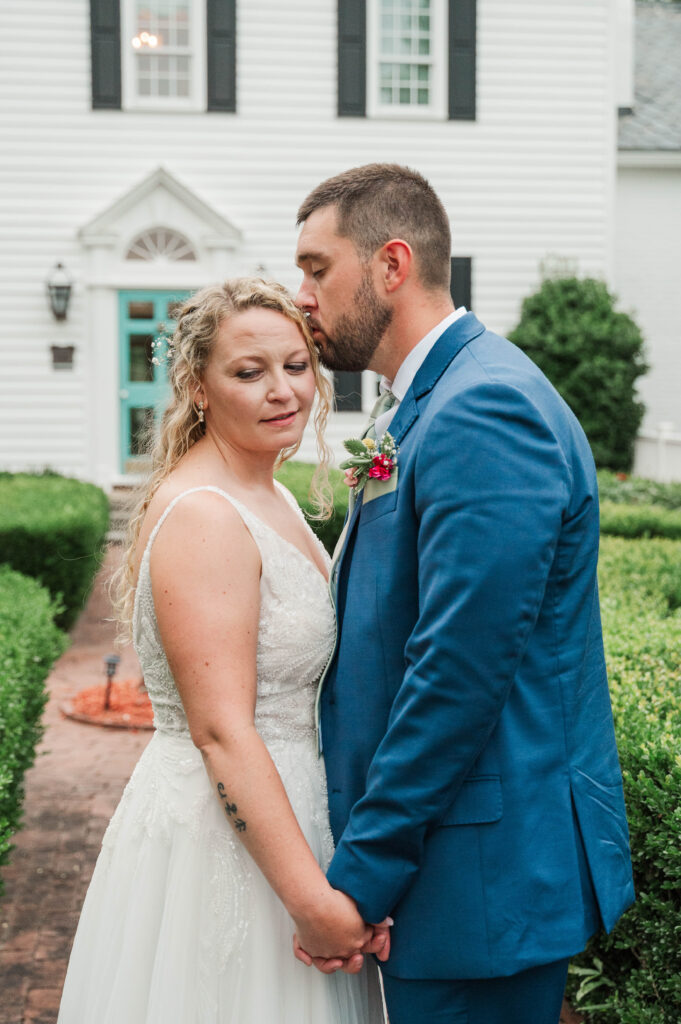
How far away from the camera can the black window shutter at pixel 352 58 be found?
16.2m

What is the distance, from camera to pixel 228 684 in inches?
89.0

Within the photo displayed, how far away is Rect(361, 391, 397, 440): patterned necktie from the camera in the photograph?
8.54 ft

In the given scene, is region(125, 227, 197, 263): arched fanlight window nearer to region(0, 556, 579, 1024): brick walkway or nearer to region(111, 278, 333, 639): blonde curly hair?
region(0, 556, 579, 1024): brick walkway

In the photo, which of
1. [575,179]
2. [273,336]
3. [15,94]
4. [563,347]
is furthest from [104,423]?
[273,336]

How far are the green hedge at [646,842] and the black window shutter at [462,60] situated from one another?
13.8 metres

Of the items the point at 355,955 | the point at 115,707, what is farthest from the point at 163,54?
the point at 355,955

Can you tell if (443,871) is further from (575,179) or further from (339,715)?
(575,179)

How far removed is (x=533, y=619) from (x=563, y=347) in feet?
48.0

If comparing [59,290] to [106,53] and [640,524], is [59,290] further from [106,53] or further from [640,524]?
[640,524]

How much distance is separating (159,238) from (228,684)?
48.9 ft

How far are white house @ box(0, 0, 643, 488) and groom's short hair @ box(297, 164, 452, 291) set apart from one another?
Result: 13.3m

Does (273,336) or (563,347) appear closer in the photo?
(273,336)

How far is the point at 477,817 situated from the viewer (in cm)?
211

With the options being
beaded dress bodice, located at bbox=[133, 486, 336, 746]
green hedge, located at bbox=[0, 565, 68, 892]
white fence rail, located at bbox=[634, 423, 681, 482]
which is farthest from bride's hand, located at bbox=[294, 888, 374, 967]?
white fence rail, located at bbox=[634, 423, 681, 482]
